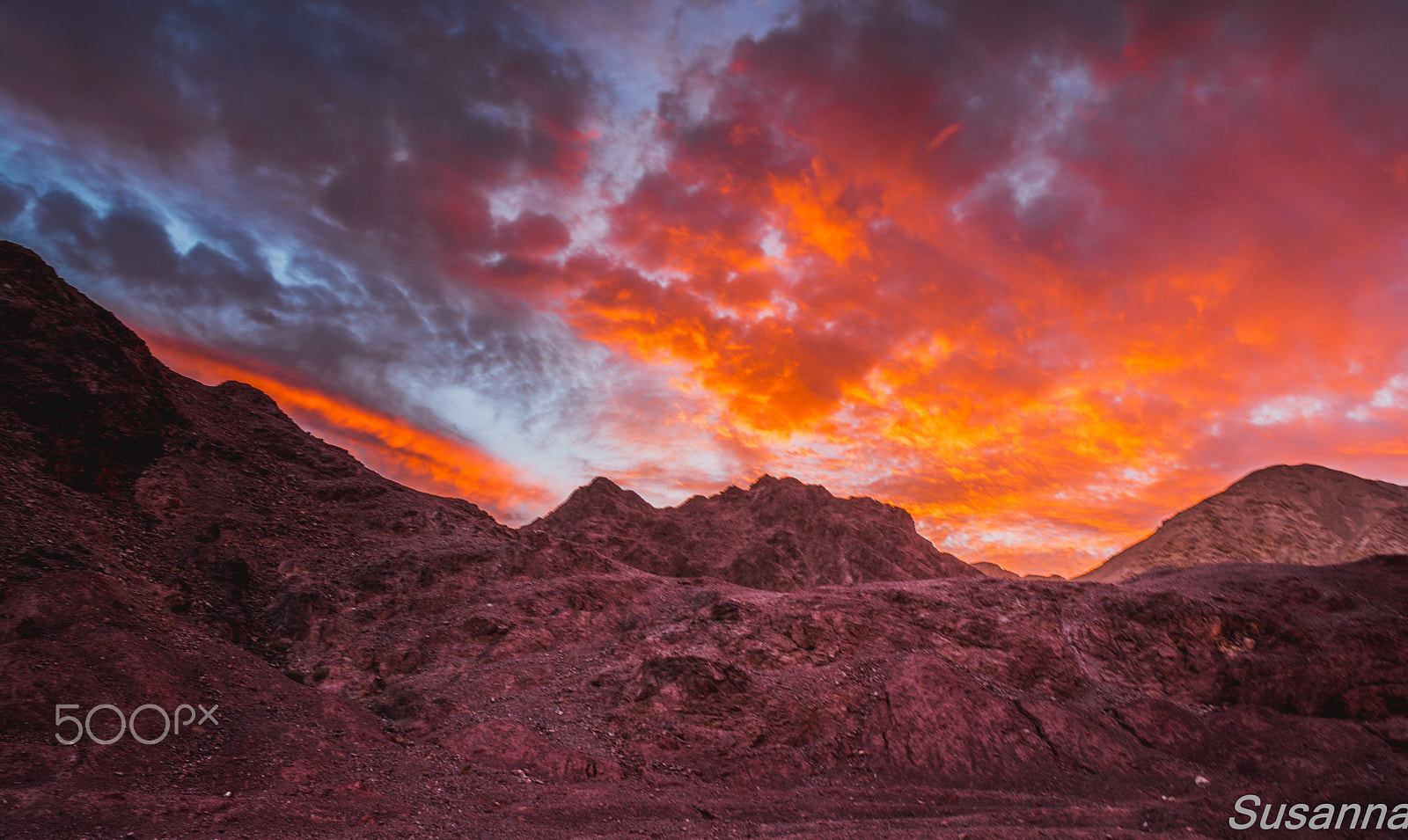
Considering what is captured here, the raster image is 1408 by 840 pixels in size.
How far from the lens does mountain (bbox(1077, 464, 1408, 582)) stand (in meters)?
66.2

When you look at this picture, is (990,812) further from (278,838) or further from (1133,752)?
(278,838)

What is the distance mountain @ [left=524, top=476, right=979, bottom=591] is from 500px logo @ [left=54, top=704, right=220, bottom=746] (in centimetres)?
4961

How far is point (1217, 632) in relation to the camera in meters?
29.1

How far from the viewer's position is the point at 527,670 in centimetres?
2584

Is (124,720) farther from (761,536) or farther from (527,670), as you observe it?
(761,536)

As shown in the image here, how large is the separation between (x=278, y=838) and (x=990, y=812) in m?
19.3

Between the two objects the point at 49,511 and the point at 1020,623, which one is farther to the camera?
the point at 1020,623

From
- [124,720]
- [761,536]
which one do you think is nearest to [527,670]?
[124,720]

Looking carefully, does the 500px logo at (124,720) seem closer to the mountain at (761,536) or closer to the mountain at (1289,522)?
the mountain at (761,536)

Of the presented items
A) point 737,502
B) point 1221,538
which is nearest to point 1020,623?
point 737,502

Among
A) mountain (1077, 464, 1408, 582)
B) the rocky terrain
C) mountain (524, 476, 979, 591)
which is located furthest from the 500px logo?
mountain (1077, 464, 1408, 582)

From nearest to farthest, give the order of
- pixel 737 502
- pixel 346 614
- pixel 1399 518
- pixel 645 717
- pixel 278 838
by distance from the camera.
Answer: pixel 278 838, pixel 645 717, pixel 346 614, pixel 1399 518, pixel 737 502

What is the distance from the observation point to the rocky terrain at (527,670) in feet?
51.2

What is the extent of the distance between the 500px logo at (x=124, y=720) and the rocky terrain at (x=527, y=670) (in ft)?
0.50
